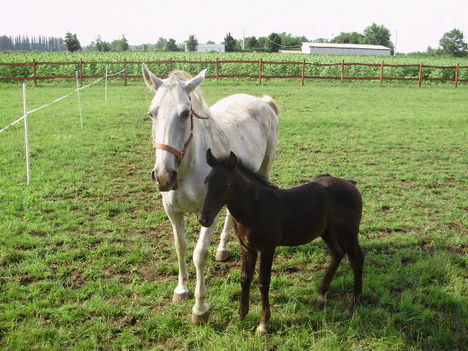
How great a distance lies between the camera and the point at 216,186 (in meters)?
2.56

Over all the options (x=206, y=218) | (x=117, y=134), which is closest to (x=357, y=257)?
(x=206, y=218)

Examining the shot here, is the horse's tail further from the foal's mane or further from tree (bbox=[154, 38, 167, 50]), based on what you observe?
tree (bbox=[154, 38, 167, 50])

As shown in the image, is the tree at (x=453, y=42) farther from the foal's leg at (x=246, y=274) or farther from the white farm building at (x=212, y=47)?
the foal's leg at (x=246, y=274)

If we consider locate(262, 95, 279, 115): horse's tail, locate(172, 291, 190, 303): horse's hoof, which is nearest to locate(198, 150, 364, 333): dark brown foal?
locate(172, 291, 190, 303): horse's hoof

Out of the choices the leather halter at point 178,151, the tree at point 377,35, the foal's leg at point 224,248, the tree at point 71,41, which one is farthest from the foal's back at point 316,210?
the tree at point 377,35

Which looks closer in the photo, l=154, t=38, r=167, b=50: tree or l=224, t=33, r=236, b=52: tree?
l=224, t=33, r=236, b=52: tree

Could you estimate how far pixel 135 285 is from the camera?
369 cm

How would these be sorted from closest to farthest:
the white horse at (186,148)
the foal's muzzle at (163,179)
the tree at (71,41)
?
the foal's muzzle at (163,179) < the white horse at (186,148) < the tree at (71,41)

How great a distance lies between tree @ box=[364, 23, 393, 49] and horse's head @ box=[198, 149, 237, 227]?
109 m

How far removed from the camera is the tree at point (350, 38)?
105 meters

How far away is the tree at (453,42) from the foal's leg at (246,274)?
88.1 metres

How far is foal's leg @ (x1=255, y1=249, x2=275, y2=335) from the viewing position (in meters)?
2.94

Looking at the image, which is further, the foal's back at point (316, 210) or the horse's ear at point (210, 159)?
the foal's back at point (316, 210)

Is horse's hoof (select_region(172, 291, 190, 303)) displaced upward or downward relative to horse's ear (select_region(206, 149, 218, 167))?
downward
